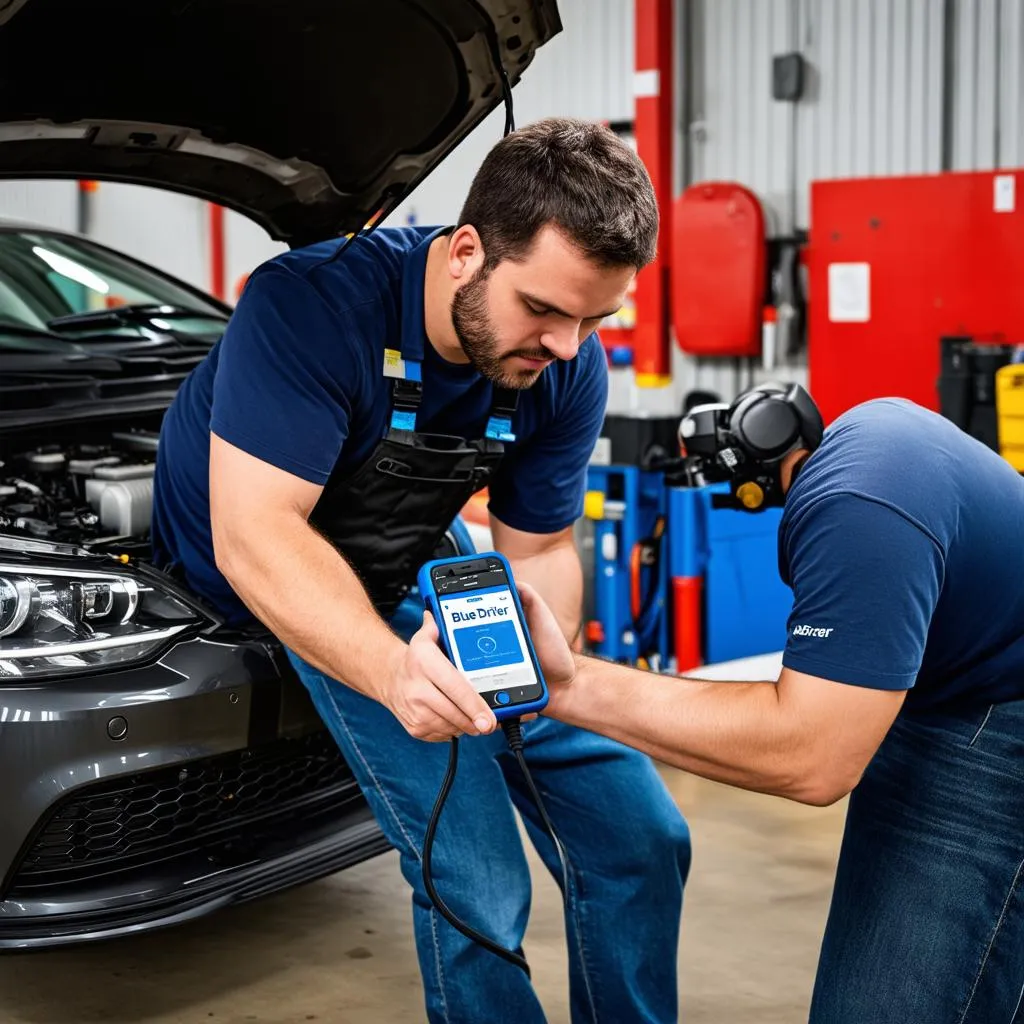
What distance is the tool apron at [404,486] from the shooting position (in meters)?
2.02

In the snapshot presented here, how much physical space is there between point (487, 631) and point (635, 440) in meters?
2.92

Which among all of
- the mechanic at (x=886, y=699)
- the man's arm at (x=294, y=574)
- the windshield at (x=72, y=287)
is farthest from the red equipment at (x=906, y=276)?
the man's arm at (x=294, y=574)

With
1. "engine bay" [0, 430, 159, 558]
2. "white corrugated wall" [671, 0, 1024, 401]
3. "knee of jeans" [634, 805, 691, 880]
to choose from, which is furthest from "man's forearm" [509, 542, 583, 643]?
"white corrugated wall" [671, 0, 1024, 401]

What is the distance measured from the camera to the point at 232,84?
2303 millimetres

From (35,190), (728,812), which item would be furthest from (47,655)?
(35,190)

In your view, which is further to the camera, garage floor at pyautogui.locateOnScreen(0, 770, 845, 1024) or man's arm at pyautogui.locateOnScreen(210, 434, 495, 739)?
garage floor at pyautogui.locateOnScreen(0, 770, 845, 1024)

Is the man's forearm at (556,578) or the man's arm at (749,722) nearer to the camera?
the man's arm at (749,722)

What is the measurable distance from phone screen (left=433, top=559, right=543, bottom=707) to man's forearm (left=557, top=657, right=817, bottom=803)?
20 centimetres

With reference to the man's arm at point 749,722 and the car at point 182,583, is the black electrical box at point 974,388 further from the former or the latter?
the man's arm at point 749,722

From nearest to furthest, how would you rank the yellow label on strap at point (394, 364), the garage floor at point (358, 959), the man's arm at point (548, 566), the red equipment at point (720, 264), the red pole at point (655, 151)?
the yellow label on strap at point (394, 364)
the man's arm at point (548, 566)
the garage floor at point (358, 959)
the red equipment at point (720, 264)
the red pole at point (655, 151)

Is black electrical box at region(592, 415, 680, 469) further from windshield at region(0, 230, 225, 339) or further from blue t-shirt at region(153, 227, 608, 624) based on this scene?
blue t-shirt at region(153, 227, 608, 624)

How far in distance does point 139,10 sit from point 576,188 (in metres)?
0.78

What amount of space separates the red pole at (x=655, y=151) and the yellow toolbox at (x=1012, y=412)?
2182 millimetres

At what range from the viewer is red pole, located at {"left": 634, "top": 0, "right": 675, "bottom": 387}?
6.66 m
